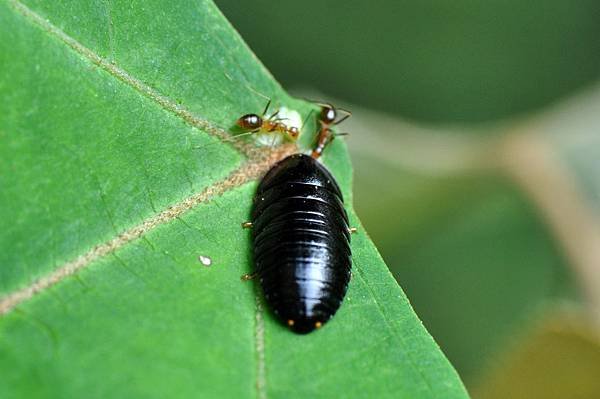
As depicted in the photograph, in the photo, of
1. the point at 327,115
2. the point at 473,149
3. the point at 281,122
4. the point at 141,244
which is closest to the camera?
the point at 141,244

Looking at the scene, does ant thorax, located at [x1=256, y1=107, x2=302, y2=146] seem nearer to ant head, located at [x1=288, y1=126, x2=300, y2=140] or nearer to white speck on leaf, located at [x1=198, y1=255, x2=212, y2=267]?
ant head, located at [x1=288, y1=126, x2=300, y2=140]

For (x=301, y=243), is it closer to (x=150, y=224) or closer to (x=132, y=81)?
(x=150, y=224)

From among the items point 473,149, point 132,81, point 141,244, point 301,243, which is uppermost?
point 132,81

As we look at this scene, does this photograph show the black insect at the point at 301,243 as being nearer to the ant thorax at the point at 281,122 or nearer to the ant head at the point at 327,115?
the ant thorax at the point at 281,122

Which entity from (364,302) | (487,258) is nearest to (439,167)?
(487,258)

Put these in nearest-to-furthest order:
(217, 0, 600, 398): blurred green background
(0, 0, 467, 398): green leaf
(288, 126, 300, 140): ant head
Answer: (0, 0, 467, 398): green leaf
(288, 126, 300, 140): ant head
(217, 0, 600, 398): blurred green background

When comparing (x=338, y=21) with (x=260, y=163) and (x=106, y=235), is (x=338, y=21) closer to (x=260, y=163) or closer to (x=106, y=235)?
(x=260, y=163)

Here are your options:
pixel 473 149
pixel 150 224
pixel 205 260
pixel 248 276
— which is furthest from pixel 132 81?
pixel 473 149

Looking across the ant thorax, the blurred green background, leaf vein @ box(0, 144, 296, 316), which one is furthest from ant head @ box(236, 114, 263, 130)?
the blurred green background
